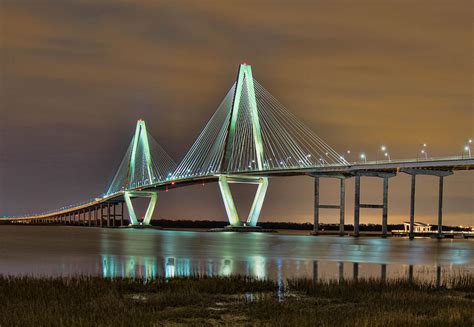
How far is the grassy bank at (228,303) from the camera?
1593 cm

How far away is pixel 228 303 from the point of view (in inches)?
762

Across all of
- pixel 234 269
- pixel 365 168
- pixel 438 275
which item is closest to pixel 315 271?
pixel 234 269

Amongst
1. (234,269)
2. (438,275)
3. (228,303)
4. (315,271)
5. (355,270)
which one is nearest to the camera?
(228,303)

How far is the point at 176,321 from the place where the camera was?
648 inches

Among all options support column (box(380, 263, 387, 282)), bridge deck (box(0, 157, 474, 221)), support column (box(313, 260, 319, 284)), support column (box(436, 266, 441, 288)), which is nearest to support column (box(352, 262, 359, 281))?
support column (box(380, 263, 387, 282))

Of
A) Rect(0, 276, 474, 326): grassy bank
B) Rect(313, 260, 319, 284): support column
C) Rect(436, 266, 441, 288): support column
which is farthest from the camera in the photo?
Rect(313, 260, 319, 284): support column

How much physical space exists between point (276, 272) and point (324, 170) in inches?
2467

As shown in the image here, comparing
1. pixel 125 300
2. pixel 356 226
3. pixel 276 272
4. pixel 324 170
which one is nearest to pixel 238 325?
pixel 125 300

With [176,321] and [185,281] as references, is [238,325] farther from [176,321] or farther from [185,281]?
[185,281]

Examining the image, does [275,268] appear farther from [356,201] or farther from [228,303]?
[356,201]

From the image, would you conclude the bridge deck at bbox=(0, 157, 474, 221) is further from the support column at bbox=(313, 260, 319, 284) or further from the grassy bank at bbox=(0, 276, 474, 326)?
the grassy bank at bbox=(0, 276, 474, 326)

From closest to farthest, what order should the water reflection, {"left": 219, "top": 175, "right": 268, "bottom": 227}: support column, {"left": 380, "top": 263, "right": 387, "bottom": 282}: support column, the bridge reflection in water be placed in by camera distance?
{"left": 380, "top": 263, "right": 387, "bottom": 282}: support column, the water reflection, the bridge reflection in water, {"left": 219, "top": 175, "right": 268, "bottom": 227}: support column

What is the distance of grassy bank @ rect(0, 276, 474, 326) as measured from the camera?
52.3 feet

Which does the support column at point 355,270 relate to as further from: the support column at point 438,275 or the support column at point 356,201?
the support column at point 356,201
